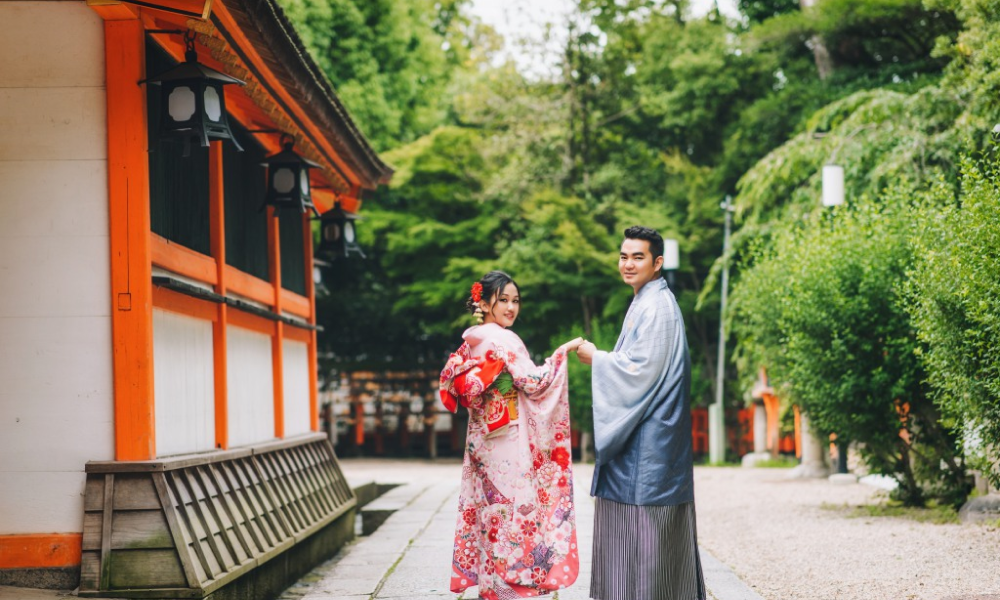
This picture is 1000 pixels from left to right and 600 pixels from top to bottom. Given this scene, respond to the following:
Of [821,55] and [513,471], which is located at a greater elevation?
[821,55]

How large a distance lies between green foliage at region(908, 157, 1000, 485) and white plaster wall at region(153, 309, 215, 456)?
519 cm

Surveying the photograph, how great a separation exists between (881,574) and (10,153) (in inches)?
239

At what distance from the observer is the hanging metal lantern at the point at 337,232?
11.3 metres

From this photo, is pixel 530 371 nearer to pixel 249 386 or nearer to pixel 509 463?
pixel 509 463

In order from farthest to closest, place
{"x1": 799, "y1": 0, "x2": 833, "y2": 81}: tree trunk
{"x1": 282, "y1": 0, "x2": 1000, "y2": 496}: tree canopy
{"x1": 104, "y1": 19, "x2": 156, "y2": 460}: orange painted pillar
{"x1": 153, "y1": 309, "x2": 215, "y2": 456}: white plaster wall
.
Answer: {"x1": 799, "y1": 0, "x2": 833, "y2": 81}: tree trunk, {"x1": 282, "y1": 0, "x2": 1000, "y2": 496}: tree canopy, {"x1": 153, "y1": 309, "x2": 215, "y2": 456}: white plaster wall, {"x1": 104, "y1": 19, "x2": 156, "y2": 460}: orange painted pillar

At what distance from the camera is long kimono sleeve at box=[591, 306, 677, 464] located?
4.98m

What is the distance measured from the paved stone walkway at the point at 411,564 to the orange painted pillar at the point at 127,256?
1756 millimetres

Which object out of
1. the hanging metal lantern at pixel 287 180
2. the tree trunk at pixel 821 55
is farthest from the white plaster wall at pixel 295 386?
the tree trunk at pixel 821 55

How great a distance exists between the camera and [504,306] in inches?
228

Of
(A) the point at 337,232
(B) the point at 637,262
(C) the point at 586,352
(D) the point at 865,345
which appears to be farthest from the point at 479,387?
(D) the point at 865,345

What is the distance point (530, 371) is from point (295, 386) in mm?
5655

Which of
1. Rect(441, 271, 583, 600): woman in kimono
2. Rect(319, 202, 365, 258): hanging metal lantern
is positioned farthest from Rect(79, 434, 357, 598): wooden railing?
Rect(319, 202, 365, 258): hanging metal lantern

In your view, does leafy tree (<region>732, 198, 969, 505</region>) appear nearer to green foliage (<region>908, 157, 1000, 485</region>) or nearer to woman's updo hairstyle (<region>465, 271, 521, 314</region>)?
green foliage (<region>908, 157, 1000, 485</region>)

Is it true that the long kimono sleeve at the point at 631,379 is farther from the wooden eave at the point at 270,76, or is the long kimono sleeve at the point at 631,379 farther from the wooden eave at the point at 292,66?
the wooden eave at the point at 292,66
